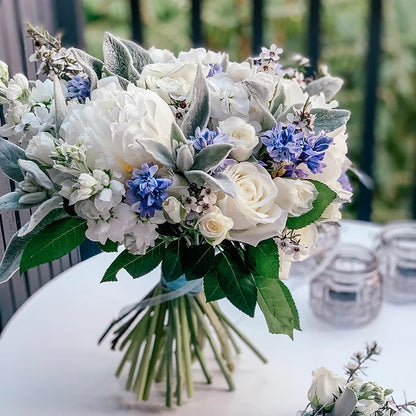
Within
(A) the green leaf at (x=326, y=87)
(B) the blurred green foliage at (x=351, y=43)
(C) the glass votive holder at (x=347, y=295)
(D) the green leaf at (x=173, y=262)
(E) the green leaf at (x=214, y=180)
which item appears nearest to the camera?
(E) the green leaf at (x=214, y=180)

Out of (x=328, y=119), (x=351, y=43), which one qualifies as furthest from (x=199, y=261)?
(x=351, y=43)

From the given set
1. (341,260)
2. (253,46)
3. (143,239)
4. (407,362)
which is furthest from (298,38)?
(143,239)

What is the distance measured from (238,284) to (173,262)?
0.28 feet

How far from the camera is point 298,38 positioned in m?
3.47

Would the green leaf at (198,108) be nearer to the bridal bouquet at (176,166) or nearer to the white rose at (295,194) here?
the bridal bouquet at (176,166)

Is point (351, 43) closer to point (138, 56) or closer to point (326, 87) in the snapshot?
point (326, 87)

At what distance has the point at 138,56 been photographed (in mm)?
870

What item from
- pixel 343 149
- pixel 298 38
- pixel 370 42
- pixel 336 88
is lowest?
pixel 343 149

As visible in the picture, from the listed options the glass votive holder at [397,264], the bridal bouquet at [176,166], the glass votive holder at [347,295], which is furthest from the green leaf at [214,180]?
the glass votive holder at [397,264]

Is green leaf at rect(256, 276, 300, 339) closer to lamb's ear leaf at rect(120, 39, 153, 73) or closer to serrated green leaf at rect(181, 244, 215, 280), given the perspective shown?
serrated green leaf at rect(181, 244, 215, 280)

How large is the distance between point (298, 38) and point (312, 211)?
287 cm

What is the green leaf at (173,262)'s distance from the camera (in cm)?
→ 78

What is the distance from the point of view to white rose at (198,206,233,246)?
0.70 m

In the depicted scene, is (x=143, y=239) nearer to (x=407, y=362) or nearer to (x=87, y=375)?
(x=87, y=375)
